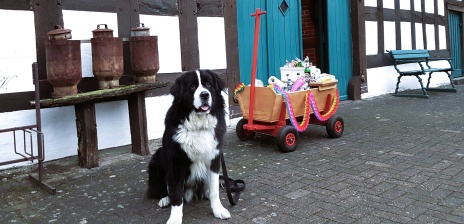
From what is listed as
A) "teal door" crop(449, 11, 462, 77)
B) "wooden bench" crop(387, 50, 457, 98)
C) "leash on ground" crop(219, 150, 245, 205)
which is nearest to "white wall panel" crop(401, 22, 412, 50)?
"wooden bench" crop(387, 50, 457, 98)

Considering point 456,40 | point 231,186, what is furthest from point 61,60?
point 456,40

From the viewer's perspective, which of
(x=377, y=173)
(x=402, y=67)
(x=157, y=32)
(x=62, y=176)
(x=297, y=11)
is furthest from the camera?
(x=402, y=67)

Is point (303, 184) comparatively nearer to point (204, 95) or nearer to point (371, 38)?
point (204, 95)

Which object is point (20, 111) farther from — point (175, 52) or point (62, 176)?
point (175, 52)

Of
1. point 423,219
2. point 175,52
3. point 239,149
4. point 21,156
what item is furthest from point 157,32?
point 423,219

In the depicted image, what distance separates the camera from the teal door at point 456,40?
1364cm

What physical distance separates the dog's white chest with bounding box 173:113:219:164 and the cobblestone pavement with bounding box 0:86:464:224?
0.47m

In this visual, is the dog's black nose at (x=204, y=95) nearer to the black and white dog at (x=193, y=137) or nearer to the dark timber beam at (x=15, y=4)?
the black and white dog at (x=193, y=137)

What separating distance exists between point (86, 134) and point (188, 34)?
219cm

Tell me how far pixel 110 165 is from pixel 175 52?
1.91m

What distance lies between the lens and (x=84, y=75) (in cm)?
502

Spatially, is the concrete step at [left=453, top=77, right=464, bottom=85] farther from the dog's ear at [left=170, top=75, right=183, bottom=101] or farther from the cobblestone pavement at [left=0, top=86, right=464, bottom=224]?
the dog's ear at [left=170, top=75, right=183, bottom=101]

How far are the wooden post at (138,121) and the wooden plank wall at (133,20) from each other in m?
0.36

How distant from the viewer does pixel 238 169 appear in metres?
4.50
